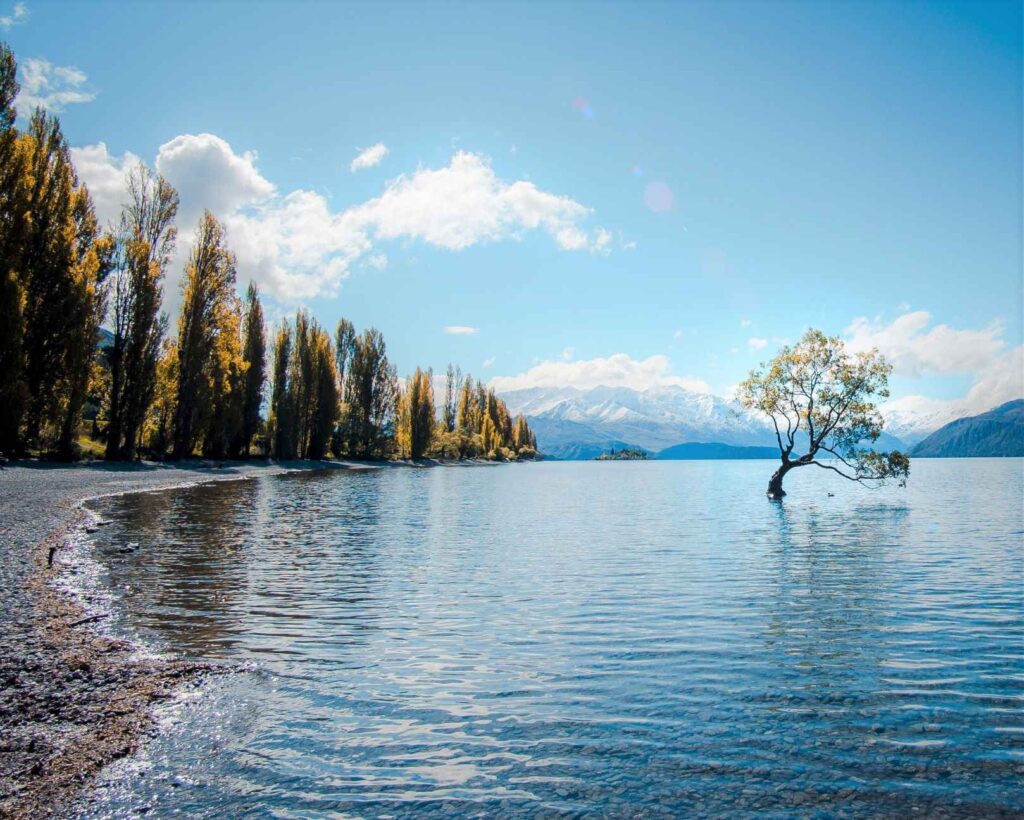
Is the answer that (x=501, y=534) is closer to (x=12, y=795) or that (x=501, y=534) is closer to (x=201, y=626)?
(x=201, y=626)

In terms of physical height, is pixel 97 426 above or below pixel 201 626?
above

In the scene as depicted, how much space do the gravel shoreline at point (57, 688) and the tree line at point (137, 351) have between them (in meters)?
36.6

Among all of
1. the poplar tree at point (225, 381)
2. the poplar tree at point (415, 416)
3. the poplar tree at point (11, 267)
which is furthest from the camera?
the poplar tree at point (415, 416)

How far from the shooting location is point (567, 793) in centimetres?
670

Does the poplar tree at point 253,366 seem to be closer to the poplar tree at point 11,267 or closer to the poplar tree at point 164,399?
the poplar tree at point 164,399

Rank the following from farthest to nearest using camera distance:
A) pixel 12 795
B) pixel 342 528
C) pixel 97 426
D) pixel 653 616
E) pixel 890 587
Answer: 1. pixel 97 426
2. pixel 342 528
3. pixel 890 587
4. pixel 653 616
5. pixel 12 795

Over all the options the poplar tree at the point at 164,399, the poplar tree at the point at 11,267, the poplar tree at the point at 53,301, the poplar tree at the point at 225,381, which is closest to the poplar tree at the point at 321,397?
the poplar tree at the point at 225,381

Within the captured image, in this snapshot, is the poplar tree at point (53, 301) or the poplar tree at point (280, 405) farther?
the poplar tree at point (280, 405)

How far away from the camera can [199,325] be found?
67750 millimetres

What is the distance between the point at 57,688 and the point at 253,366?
77598mm

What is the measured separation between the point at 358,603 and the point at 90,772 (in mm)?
9345

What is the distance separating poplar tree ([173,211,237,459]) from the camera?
6656 cm

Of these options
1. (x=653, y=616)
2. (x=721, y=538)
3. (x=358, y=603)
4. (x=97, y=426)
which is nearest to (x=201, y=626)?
(x=358, y=603)

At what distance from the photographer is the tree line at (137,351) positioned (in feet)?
146
